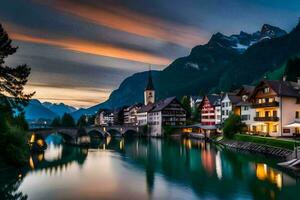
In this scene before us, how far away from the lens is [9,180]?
43281 mm

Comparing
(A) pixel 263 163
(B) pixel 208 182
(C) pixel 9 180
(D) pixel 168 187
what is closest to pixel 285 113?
(A) pixel 263 163

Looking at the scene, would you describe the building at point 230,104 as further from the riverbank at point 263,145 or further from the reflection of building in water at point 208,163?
the reflection of building in water at point 208,163

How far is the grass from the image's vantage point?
55787 millimetres

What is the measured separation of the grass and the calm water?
13.6 ft

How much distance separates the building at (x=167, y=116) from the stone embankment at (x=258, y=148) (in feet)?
184

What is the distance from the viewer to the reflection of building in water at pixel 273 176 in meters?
39.0

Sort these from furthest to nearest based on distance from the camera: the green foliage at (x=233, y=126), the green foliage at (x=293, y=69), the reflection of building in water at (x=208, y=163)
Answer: the green foliage at (x=293, y=69) < the green foliage at (x=233, y=126) < the reflection of building in water at (x=208, y=163)

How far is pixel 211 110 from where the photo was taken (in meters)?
119

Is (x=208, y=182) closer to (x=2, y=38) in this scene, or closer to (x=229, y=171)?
(x=229, y=171)

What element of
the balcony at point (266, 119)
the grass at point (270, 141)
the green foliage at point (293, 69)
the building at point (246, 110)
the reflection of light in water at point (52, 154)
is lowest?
the reflection of light in water at point (52, 154)

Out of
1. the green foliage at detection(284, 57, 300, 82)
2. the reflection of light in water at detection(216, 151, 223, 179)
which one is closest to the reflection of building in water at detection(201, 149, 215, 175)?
the reflection of light in water at detection(216, 151, 223, 179)

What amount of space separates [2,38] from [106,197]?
2342 cm

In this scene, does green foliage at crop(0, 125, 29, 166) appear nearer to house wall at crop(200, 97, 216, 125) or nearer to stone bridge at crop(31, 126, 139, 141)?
stone bridge at crop(31, 126, 139, 141)

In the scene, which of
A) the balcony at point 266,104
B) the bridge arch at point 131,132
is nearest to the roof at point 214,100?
the bridge arch at point 131,132
